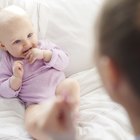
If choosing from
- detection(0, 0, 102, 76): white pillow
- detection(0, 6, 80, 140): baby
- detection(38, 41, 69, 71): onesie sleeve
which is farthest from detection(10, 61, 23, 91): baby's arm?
detection(0, 0, 102, 76): white pillow

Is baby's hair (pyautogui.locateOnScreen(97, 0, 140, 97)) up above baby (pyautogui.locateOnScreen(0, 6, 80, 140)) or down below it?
above

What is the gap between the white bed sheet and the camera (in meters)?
1.18

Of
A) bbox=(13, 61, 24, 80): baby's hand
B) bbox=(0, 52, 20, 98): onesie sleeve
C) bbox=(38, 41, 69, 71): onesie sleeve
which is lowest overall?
bbox=(0, 52, 20, 98): onesie sleeve

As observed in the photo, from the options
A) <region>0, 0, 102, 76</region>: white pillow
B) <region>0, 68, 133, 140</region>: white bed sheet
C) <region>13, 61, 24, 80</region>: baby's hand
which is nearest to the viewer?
<region>0, 68, 133, 140</region>: white bed sheet

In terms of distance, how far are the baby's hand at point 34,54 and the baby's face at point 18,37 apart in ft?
0.06

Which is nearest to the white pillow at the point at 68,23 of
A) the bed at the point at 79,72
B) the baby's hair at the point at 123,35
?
the bed at the point at 79,72

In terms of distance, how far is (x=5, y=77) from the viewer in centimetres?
140

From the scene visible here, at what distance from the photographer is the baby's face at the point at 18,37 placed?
4.51 feet

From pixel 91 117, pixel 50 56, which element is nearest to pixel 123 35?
pixel 91 117

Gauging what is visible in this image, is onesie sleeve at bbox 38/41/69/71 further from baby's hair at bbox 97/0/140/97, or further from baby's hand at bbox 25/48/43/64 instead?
baby's hair at bbox 97/0/140/97

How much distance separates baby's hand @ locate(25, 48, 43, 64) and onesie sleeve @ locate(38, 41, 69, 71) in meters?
0.05

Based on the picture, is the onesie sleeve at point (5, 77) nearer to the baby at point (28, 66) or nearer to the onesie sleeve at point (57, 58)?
the baby at point (28, 66)

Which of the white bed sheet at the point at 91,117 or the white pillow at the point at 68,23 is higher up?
the white pillow at the point at 68,23

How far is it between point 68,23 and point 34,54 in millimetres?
245
